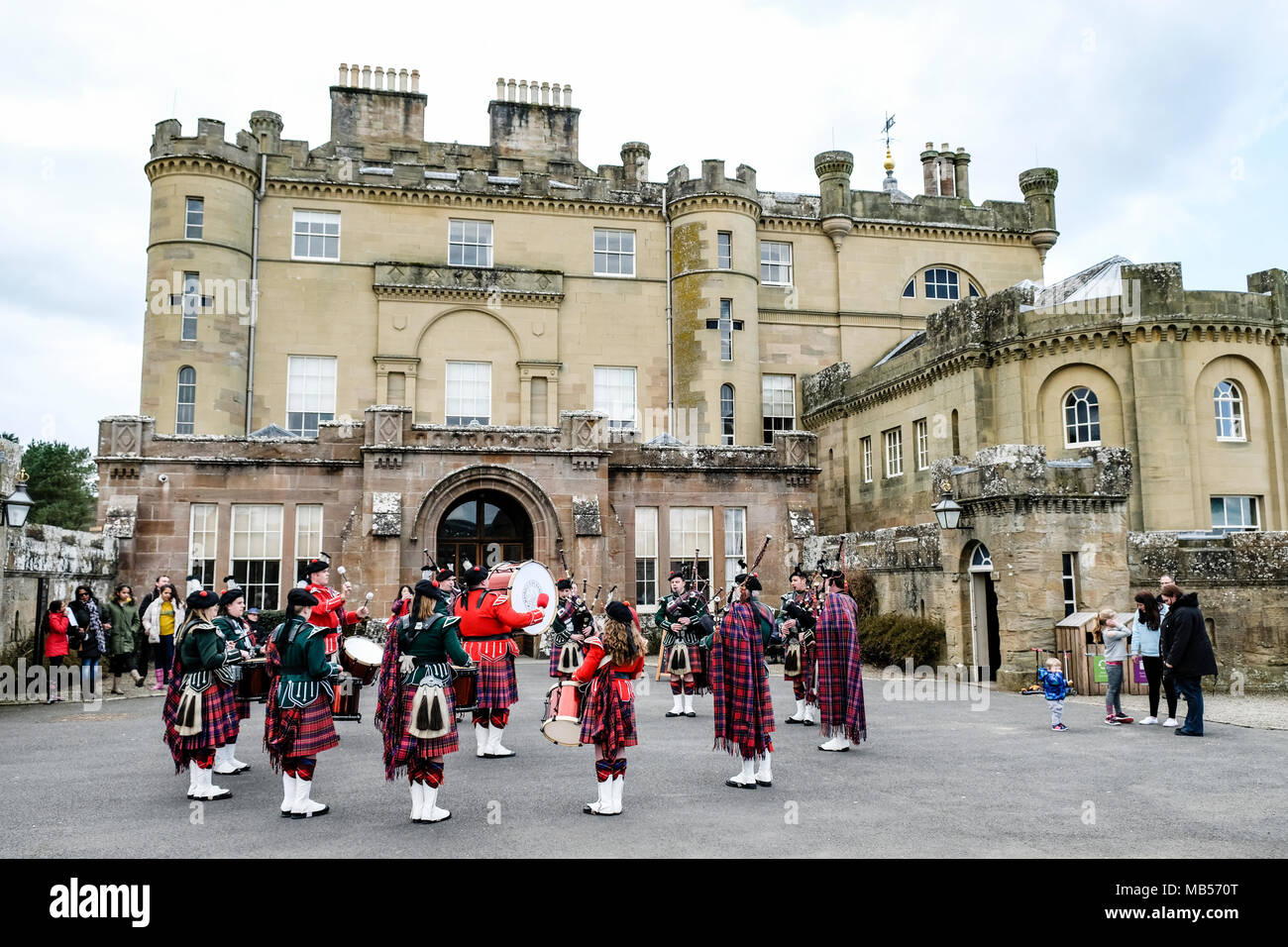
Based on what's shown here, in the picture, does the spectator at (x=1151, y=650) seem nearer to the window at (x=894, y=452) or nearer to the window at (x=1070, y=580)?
the window at (x=1070, y=580)

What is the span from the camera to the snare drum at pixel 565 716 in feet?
25.4

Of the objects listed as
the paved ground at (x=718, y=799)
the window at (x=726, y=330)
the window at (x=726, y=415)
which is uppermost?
the window at (x=726, y=330)

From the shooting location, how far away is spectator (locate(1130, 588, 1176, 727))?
1270 cm

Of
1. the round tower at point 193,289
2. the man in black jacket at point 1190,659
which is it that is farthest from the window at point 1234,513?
the round tower at point 193,289

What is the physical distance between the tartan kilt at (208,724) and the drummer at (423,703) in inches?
62.4

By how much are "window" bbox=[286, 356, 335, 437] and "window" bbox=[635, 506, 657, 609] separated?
11004 mm

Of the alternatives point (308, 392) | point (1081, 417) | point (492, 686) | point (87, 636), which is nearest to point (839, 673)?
point (492, 686)

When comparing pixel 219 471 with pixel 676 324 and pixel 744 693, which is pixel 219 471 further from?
pixel 744 693

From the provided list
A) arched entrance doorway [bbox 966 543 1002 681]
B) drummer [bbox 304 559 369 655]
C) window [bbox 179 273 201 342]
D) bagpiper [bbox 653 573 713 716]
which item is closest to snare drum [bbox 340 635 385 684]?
drummer [bbox 304 559 369 655]

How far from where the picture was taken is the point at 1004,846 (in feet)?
22.3

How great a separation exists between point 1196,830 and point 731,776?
156 inches

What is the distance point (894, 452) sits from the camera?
2872cm

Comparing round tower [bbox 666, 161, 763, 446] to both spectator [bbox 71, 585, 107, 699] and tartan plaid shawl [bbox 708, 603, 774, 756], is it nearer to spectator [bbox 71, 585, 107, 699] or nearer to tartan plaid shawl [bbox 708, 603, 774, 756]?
spectator [bbox 71, 585, 107, 699]
